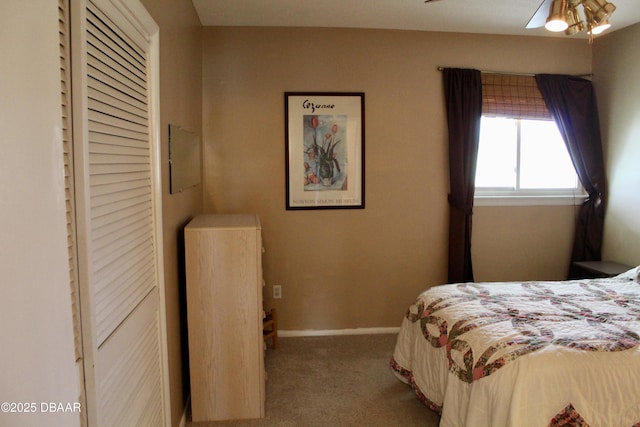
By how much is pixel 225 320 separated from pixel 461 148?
2.30 meters

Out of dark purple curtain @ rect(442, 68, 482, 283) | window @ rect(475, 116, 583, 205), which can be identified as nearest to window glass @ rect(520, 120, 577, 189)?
window @ rect(475, 116, 583, 205)

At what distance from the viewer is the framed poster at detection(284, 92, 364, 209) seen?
3.49 metres

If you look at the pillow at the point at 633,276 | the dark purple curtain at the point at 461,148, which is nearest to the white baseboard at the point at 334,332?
the dark purple curtain at the point at 461,148

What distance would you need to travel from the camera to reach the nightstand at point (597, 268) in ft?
11.0

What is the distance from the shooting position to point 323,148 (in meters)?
3.52

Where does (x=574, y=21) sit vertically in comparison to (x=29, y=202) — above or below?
above

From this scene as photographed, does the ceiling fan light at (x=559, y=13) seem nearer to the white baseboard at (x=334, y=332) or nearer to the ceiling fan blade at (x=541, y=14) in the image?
the ceiling fan blade at (x=541, y=14)

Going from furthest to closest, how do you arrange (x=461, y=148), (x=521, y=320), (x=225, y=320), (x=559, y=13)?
(x=461, y=148), (x=225, y=320), (x=521, y=320), (x=559, y=13)

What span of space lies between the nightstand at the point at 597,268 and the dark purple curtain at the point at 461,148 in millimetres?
938

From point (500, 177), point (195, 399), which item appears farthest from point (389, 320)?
point (195, 399)

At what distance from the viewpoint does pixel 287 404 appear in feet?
8.58

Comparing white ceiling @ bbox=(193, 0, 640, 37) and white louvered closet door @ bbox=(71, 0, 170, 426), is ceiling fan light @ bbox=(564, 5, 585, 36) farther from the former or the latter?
white louvered closet door @ bbox=(71, 0, 170, 426)

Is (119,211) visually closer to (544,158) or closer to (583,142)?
(544,158)

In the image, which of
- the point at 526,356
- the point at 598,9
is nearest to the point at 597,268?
the point at 526,356
